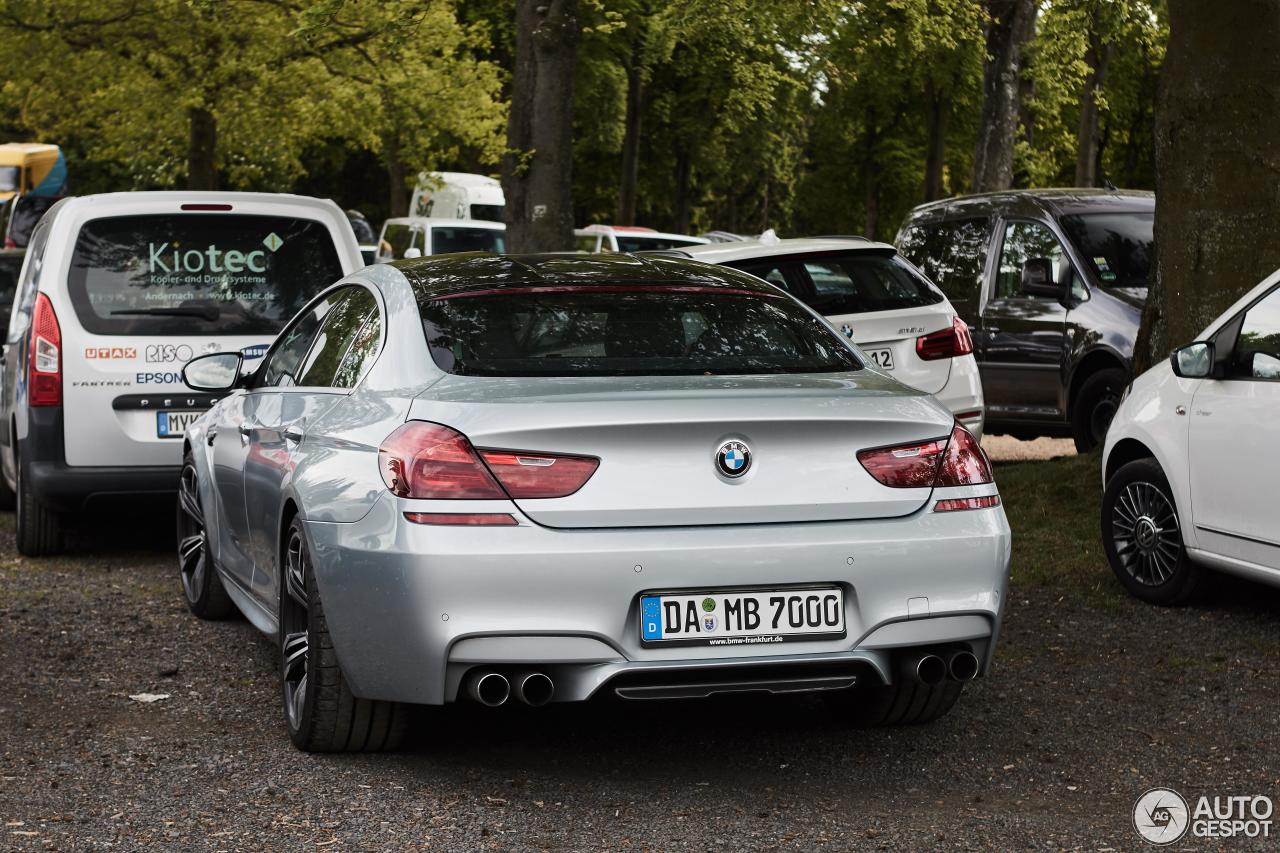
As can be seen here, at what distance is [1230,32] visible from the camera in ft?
32.7

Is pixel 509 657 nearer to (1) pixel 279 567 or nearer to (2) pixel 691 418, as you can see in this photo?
(2) pixel 691 418

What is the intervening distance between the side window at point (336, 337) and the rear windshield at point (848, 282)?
15.9 ft

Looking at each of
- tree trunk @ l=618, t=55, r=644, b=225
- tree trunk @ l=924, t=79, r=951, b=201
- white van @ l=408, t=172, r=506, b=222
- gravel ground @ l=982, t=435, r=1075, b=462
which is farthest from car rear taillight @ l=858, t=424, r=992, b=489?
tree trunk @ l=924, t=79, r=951, b=201

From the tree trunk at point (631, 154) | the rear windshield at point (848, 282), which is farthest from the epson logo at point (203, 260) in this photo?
the tree trunk at point (631, 154)

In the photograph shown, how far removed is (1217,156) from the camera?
10031 millimetres

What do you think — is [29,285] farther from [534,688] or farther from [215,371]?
[534,688]

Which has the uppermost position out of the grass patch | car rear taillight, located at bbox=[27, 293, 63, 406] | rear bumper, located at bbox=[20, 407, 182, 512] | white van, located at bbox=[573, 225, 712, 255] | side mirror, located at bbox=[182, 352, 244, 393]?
side mirror, located at bbox=[182, 352, 244, 393]

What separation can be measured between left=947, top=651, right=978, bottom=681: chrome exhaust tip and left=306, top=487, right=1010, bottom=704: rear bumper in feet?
0.15

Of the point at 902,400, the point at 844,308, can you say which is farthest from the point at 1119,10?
the point at 902,400

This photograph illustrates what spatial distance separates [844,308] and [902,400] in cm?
590

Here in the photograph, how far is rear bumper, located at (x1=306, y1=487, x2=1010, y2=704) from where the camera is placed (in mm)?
4824

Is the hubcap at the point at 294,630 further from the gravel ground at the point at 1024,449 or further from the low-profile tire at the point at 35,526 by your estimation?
the gravel ground at the point at 1024,449

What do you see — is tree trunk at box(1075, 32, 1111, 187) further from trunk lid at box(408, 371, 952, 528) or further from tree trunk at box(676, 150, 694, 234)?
trunk lid at box(408, 371, 952, 528)

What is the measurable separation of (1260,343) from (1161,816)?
2.88 meters
